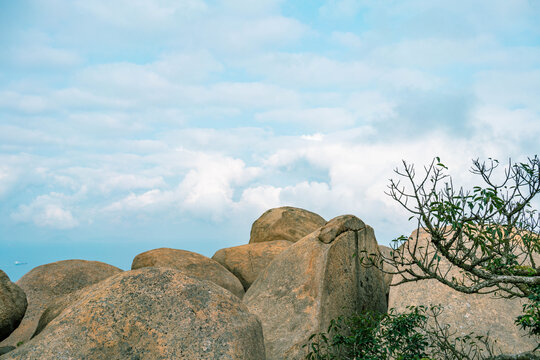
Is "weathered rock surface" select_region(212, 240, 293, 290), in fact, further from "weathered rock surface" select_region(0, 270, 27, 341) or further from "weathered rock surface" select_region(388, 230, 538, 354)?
"weathered rock surface" select_region(0, 270, 27, 341)

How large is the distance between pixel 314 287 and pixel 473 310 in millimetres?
4250

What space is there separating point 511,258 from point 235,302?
4.28 m

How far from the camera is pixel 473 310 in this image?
11336 mm

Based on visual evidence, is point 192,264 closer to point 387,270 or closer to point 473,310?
point 387,270

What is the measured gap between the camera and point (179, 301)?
18.2ft

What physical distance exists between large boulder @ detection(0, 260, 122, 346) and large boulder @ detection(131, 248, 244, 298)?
1114 mm

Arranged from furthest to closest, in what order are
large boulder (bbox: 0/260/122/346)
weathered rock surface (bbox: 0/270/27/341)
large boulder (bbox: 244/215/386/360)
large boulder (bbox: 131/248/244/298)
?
large boulder (bbox: 131/248/244/298)
large boulder (bbox: 0/260/122/346)
weathered rock surface (bbox: 0/270/27/341)
large boulder (bbox: 244/215/386/360)

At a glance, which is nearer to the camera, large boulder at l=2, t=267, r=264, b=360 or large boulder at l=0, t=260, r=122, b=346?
Answer: large boulder at l=2, t=267, r=264, b=360

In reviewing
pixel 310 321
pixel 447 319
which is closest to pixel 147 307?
pixel 310 321

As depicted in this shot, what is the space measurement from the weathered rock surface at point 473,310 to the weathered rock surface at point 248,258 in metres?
5.23

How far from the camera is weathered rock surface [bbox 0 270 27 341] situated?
11031 millimetres

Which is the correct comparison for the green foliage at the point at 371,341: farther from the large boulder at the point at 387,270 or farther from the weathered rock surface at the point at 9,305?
the weathered rock surface at the point at 9,305

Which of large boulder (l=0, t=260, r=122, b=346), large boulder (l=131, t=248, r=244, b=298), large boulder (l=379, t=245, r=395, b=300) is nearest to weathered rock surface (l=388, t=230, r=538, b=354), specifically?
large boulder (l=379, t=245, r=395, b=300)

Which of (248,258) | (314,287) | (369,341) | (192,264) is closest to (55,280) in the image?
(192,264)
